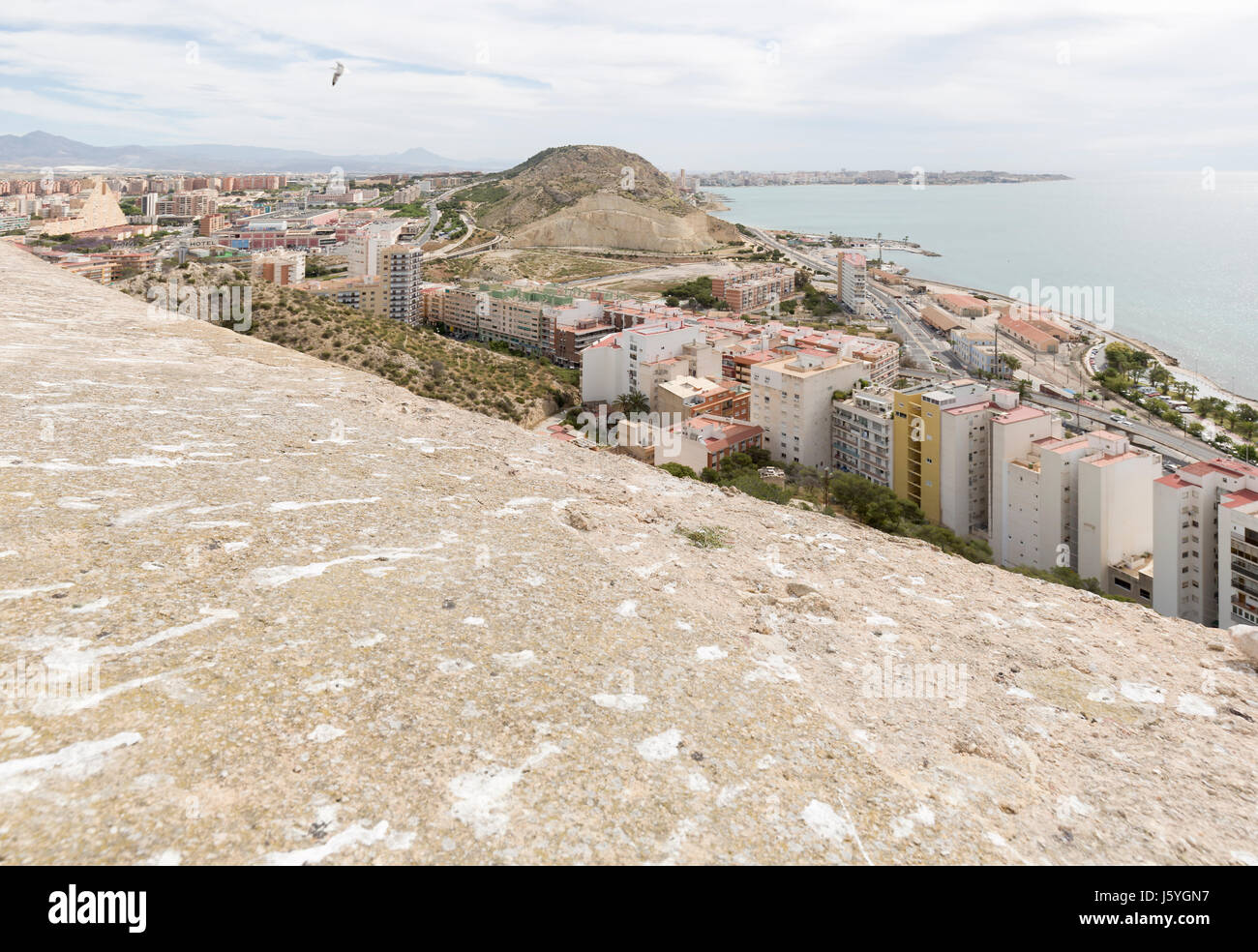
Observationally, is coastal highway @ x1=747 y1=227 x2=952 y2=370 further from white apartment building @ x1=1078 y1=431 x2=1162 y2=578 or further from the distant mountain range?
the distant mountain range

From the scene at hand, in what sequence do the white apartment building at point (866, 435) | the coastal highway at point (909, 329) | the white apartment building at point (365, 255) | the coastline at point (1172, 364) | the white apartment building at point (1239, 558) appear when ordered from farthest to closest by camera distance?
the coastal highway at point (909, 329) → the white apartment building at point (365, 255) → the coastline at point (1172, 364) → the white apartment building at point (866, 435) → the white apartment building at point (1239, 558)

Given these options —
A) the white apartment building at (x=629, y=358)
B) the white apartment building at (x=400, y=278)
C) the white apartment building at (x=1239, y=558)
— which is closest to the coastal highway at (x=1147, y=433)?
the white apartment building at (x=1239, y=558)

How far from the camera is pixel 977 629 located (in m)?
2.75

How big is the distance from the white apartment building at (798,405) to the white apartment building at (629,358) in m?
3.26

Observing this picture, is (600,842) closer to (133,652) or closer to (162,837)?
(162,837)

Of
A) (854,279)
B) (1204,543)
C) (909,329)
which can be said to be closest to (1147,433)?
(1204,543)

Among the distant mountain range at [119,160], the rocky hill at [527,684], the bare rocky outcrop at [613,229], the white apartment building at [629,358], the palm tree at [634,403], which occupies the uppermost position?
the distant mountain range at [119,160]

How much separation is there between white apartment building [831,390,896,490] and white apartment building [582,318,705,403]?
4.97 meters

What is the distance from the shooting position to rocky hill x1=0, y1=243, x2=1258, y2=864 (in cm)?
145

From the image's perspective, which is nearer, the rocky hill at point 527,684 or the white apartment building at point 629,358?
the rocky hill at point 527,684

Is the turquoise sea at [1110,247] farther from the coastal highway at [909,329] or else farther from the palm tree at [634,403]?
the palm tree at [634,403]

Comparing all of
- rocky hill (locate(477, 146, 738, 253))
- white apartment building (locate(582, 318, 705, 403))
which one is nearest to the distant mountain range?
rocky hill (locate(477, 146, 738, 253))

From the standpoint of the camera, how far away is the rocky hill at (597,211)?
52969mm
